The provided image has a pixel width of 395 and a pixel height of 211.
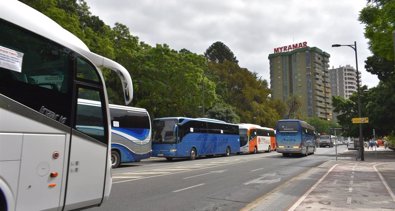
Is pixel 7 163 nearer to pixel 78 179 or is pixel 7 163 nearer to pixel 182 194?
pixel 78 179

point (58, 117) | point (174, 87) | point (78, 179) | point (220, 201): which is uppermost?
point (174, 87)

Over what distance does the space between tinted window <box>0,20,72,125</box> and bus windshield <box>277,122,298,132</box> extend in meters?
33.0

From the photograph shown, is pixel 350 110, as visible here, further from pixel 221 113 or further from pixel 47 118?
pixel 47 118

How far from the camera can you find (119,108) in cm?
2344

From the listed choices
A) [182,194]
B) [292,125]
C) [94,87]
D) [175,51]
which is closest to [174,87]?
[175,51]

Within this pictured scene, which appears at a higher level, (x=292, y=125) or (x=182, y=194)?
(x=292, y=125)

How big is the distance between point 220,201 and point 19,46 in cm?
730

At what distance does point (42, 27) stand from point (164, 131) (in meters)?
24.7

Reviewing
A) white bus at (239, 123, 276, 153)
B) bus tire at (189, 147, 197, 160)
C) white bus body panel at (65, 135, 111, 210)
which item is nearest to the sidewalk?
white bus body panel at (65, 135, 111, 210)

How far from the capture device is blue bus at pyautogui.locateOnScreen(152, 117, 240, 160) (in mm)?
29812

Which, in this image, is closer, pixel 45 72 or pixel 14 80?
pixel 14 80

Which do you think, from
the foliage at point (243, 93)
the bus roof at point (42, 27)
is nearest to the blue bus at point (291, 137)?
the bus roof at point (42, 27)

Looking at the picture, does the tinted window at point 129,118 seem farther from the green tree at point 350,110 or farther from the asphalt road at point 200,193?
the green tree at point 350,110

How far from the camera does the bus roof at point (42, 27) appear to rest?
5078 millimetres
